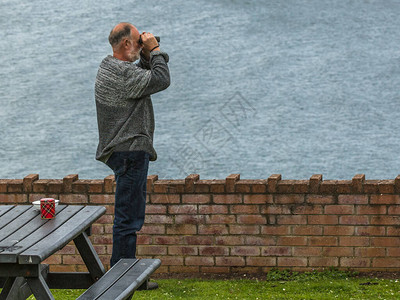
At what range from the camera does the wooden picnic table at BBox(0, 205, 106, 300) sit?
11.8 ft

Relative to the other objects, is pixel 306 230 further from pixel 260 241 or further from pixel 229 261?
pixel 229 261

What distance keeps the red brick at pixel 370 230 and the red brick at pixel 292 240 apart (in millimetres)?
436

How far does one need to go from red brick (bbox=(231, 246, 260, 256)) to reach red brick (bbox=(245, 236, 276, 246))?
0.13 ft

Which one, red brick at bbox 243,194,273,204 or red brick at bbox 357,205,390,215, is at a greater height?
red brick at bbox 243,194,273,204

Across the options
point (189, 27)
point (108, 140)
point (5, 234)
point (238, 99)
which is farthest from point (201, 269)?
point (189, 27)

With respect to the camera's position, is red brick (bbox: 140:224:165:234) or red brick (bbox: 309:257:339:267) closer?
red brick (bbox: 309:257:339:267)

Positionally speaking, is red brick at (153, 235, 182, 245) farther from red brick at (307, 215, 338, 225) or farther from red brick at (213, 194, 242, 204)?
red brick at (307, 215, 338, 225)

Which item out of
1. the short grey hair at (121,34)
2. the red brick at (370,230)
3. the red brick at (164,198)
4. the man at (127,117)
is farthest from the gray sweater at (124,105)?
the red brick at (370,230)

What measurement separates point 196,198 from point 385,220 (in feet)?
4.94

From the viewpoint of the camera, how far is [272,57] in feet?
77.7

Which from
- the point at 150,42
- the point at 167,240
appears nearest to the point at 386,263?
the point at 167,240

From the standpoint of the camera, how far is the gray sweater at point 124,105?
4.91 m

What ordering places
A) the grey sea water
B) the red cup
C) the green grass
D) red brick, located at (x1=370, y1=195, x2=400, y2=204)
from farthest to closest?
the grey sea water
red brick, located at (x1=370, y1=195, x2=400, y2=204)
the green grass
the red cup

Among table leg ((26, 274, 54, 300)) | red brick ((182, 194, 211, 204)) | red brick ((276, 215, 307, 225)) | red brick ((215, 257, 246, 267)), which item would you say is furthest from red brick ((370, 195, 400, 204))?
table leg ((26, 274, 54, 300))
